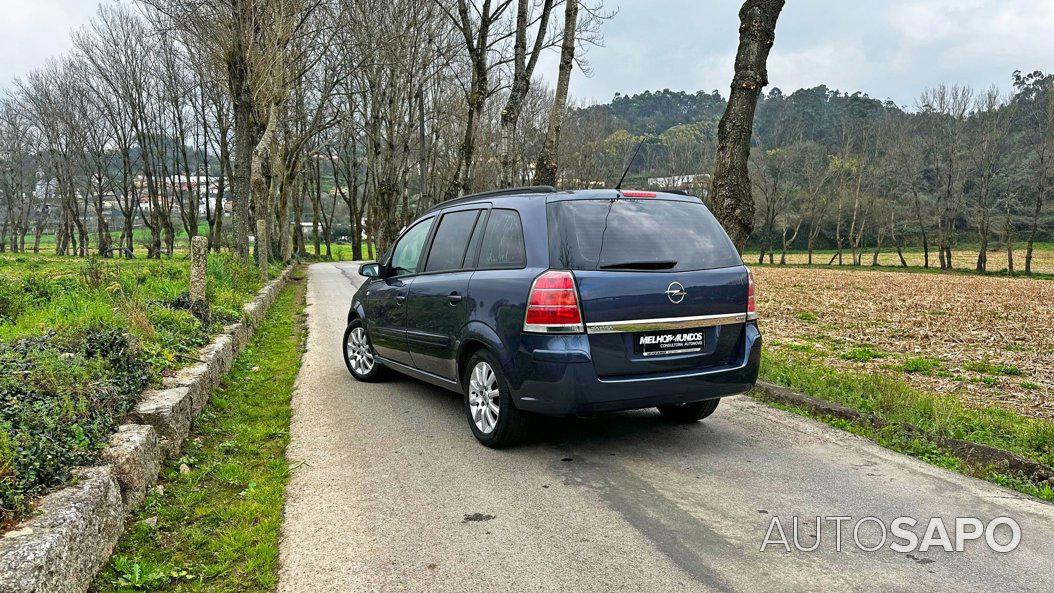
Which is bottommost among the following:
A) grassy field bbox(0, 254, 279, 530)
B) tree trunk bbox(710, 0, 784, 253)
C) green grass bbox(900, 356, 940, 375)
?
green grass bbox(900, 356, 940, 375)

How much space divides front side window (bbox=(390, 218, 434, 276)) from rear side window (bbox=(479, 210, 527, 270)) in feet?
3.95

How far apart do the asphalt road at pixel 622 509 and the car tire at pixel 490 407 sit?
128 millimetres

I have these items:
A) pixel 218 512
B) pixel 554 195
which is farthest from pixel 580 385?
pixel 218 512

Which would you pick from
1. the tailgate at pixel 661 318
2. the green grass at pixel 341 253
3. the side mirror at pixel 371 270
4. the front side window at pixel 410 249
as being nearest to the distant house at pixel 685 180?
the green grass at pixel 341 253

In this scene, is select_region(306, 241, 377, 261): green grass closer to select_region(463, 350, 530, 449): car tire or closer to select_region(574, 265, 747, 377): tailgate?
select_region(463, 350, 530, 449): car tire

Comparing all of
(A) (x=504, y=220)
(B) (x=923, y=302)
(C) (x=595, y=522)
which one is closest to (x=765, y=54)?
(A) (x=504, y=220)

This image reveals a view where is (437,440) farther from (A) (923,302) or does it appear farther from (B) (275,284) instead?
(A) (923,302)

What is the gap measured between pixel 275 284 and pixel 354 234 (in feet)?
97.0

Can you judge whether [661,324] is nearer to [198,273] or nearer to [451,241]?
[451,241]

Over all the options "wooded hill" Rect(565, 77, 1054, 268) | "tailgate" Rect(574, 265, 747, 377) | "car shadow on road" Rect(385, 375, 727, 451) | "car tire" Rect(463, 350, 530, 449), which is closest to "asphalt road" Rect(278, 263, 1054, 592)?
"car shadow on road" Rect(385, 375, 727, 451)

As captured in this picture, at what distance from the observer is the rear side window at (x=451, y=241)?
5820mm

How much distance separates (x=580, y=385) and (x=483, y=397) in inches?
39.5

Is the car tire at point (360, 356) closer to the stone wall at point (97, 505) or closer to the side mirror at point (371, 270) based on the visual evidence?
the side mirror at point (371, 270)

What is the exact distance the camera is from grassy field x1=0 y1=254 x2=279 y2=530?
3.43m
